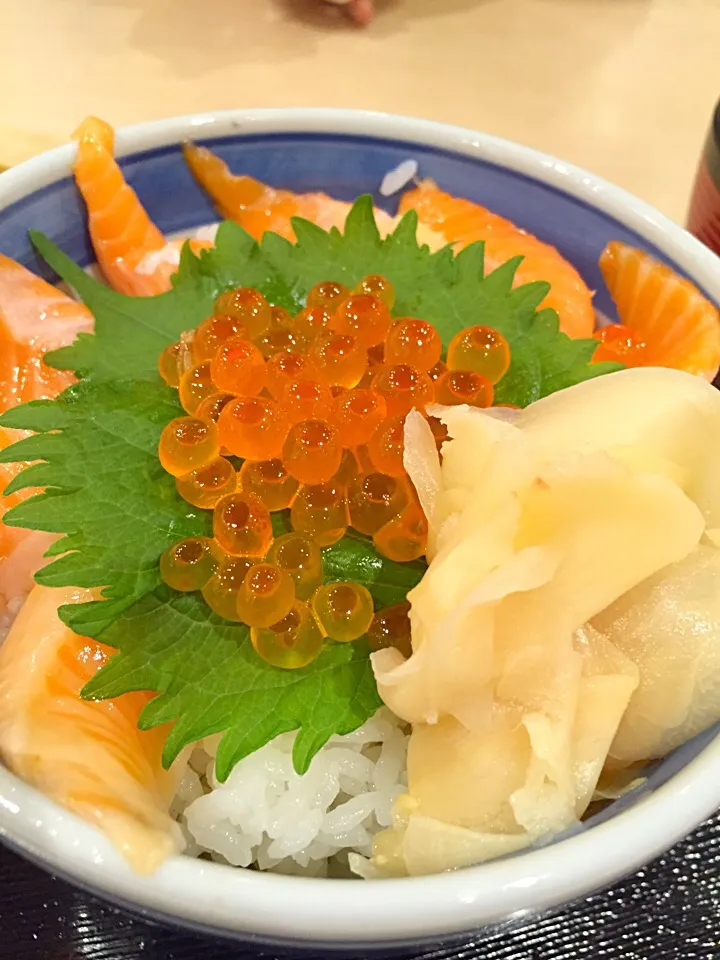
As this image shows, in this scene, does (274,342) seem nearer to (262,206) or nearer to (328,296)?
(328,296)

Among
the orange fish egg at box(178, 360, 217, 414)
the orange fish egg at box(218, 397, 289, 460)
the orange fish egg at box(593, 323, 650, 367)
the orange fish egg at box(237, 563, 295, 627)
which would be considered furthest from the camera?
the orange fish egg at box(593, 323, 650, 367)

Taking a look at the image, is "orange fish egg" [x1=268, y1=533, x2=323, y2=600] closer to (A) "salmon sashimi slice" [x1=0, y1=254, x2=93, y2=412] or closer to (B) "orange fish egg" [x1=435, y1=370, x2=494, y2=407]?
(B) "orange fish egg" [x1=435, y1=370, x2=494, y2=407]

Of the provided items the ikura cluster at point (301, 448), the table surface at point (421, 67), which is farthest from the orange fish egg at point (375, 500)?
the table surface at point (421, 67)

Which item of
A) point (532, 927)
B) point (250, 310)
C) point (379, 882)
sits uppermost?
point (250, 310)

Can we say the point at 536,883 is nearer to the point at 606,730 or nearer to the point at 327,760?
the point at 606,730

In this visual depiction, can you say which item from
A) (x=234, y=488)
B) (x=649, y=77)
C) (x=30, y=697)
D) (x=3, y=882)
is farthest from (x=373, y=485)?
(x=649, y=77)

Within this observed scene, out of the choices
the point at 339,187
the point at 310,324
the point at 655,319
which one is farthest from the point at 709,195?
the point at 310,324

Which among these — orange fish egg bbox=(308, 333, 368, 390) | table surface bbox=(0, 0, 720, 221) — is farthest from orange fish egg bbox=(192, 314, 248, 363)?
table surface bbox=(0, 0, 720, 221)
